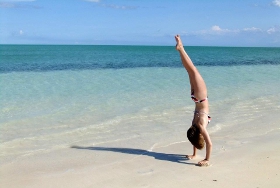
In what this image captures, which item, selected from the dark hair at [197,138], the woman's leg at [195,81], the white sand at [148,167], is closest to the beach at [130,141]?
the white sand at [148,167]

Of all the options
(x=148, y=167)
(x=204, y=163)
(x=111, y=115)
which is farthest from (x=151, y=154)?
(x=111, y=115)

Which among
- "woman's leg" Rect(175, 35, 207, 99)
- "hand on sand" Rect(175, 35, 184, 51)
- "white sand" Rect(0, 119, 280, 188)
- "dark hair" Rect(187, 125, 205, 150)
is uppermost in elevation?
"hand on sand" Rect(175, 35, 184, 51)

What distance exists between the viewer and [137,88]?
13859mm

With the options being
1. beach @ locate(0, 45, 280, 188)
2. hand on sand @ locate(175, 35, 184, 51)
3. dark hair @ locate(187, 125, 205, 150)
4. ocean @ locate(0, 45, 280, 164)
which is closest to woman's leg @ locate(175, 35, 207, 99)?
hand on sand @ locate(175, 35, 184, 51)

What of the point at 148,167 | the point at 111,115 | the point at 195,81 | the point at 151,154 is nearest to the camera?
the point at 148,167

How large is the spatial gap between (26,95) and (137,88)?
13.7 ft

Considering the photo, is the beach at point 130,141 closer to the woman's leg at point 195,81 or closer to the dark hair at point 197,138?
the dark hair at point 197,138

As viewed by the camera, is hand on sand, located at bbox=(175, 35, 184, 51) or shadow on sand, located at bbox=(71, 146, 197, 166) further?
hand on sand, located at bbox=(175, 35, 184, 51)

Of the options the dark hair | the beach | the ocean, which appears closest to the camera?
the beach

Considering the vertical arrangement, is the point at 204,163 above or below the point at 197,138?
below

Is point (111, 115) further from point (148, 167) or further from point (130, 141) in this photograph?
point (148, 167)

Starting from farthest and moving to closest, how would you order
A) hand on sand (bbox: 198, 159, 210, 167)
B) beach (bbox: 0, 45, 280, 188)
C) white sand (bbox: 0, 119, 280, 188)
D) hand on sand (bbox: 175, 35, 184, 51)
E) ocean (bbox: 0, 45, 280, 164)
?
ocean (bbox: 0, 45, 280, 164), hand on sand (bbox: 175, 35, 184, 51), hand on sand (bbox: 198, 159, 210, 167), beach (bbox: 0, 45, 280, 188), white sand (bbox: 0, 119, 280, 188)

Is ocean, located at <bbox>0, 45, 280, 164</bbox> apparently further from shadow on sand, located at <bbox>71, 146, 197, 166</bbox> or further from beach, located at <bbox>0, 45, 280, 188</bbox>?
shadow on sand, located at <bbox>71, 146, 197, 166</bbox>

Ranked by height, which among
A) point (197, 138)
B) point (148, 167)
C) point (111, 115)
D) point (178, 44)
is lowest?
point (148, 167)
